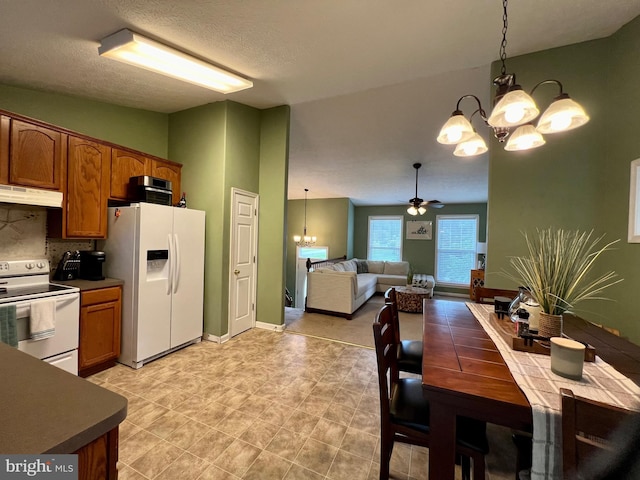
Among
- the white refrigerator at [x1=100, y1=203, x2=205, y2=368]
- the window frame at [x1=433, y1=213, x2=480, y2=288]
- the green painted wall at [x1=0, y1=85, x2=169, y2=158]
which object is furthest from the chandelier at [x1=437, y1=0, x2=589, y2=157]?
the window frame at [x1=433, y1=213, x2=480, y2=288]

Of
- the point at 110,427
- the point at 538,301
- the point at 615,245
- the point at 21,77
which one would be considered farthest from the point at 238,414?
the point at 21,77

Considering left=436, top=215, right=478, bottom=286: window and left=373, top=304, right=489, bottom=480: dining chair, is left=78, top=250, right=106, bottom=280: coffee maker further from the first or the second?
left=436, top=215, right=478, bottom=286: window

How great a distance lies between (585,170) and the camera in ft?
7.61

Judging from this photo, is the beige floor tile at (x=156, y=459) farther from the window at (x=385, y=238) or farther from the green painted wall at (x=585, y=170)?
the window at (x=385, y=238)

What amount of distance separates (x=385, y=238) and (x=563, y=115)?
7343mm

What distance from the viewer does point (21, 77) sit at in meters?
2.38

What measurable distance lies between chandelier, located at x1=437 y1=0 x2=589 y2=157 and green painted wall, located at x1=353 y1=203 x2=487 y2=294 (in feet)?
21.7

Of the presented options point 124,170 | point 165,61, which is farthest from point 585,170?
point 124,170

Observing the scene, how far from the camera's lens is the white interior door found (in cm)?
337

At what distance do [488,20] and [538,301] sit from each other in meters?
2.06

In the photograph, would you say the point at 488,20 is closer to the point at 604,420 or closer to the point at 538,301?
the point at 538,301

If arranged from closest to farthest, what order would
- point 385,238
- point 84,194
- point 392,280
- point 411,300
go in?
point 84,194
point 411,300
point 392,280
point 385,238

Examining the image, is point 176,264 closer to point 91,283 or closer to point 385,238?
point 91,283

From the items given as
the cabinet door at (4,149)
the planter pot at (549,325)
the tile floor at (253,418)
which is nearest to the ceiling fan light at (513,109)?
the planter pot at (549,325)
